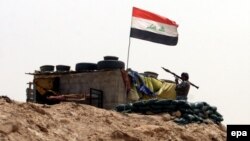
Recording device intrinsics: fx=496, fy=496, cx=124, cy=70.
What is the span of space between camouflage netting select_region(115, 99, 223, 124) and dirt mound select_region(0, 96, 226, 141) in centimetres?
23

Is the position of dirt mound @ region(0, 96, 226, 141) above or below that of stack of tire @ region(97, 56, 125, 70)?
below

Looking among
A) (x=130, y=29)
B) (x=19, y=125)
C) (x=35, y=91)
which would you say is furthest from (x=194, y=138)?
(x=35, y=91)

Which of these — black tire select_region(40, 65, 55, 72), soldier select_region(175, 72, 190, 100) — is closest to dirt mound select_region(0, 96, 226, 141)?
soldier select_region(175, 72, 190, 100)

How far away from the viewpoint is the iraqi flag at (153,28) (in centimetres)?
1656

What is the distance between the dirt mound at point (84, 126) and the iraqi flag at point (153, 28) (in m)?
5.58

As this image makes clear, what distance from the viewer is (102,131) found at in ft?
29.5

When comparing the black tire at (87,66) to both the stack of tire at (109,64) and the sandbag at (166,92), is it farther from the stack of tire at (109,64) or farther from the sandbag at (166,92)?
the sandbag at (166,92)

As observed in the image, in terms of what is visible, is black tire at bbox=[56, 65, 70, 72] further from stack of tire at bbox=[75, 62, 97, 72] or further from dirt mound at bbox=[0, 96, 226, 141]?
dirt mound at bbox=[0, 96, 226, 141]

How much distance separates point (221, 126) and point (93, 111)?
12.2 feet

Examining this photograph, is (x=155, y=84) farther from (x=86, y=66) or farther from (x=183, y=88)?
(x=183, y=88)

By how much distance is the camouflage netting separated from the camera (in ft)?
38.2

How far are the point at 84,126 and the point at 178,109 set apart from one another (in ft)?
11.4

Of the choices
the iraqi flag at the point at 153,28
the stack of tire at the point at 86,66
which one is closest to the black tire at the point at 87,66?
the stack of tire at the point at 86,66

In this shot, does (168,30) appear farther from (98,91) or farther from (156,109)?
(156,109)
